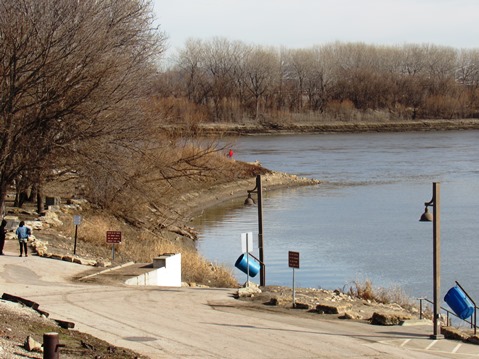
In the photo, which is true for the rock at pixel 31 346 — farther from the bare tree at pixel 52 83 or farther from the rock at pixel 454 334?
the bare tree at pixel 52 83

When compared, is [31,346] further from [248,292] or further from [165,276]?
[165,276]

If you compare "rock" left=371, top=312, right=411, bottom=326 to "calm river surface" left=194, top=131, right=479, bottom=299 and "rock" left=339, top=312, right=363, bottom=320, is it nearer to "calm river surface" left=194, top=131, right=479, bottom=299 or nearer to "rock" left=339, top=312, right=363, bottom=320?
"rock" left=339, top=312, right=363, bottom=320

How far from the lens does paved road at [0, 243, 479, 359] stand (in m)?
14.6

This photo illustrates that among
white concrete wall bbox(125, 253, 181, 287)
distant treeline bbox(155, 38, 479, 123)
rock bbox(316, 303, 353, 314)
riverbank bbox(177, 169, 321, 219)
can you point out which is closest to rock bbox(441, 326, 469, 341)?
rock bbox(316, 303, 353, 314)

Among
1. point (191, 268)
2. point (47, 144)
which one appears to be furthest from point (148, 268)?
point (47, 144)

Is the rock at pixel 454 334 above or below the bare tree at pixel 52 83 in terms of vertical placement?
below

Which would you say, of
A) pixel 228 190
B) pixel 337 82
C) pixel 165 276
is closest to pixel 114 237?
pixel 165 276

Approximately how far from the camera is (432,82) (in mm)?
144750

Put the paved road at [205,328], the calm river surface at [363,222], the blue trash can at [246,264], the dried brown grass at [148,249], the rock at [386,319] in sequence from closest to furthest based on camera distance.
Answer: the paved road at [205,328] → the rock at [386,319] → the blue trash can at [246,264] → the dried brown grass at [148,249] → the calm river surface at [363,222]

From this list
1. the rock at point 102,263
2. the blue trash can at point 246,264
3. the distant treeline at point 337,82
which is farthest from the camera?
the distant treeline at point 337,82

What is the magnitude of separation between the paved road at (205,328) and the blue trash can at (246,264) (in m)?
2.44

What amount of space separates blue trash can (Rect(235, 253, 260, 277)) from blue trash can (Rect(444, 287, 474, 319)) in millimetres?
6028

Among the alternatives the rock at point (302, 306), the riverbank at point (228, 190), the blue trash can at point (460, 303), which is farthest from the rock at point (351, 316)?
the riverbank at point (228, 190)

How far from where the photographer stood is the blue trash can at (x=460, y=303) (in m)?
19.0
